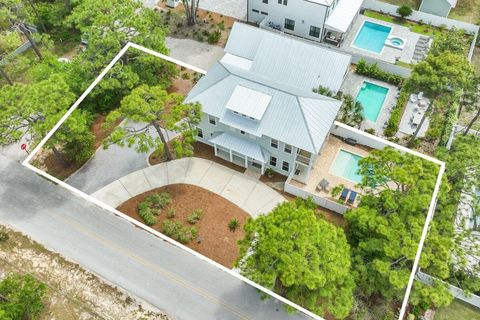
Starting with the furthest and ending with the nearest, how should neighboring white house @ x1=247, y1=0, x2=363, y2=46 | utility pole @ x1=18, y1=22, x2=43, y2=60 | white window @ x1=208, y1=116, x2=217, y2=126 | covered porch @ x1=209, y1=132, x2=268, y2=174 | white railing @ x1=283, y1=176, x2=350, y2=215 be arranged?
neighboring white house @ x1=247, y1=0, x2=363, y2=46
utility pole @ x1=18, y1=22, x2=43, y2=60
white window @ x1=208, y1=116, x2=217, y2=126
covered porch @ x1=209, y1=132, x2=268, y2=174
white railing @ x1=283, y1=176, x2=350, y2=215

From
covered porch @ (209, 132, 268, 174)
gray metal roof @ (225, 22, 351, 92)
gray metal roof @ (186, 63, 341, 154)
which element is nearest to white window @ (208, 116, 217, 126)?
gray metal roof @ (186, 63, 341, 154)

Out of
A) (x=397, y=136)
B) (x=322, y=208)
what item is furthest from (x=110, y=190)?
(x=397, y=136)

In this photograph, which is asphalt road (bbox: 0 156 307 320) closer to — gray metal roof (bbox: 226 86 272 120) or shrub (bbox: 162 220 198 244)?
shrub (bbox: 162 220 198 244)

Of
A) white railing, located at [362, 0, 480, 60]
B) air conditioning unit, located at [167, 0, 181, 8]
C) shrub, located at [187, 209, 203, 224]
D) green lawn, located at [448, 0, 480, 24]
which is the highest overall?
green lawn, located at [448, 0, 480, 24]

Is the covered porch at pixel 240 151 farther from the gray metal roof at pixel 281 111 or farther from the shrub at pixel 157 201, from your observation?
the shrub at pixel 157 201

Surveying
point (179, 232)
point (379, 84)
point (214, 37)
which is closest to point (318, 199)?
point (179, 232)

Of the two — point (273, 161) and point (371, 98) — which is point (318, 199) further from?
point (371, 98)

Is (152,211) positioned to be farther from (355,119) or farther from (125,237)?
(355,119)
